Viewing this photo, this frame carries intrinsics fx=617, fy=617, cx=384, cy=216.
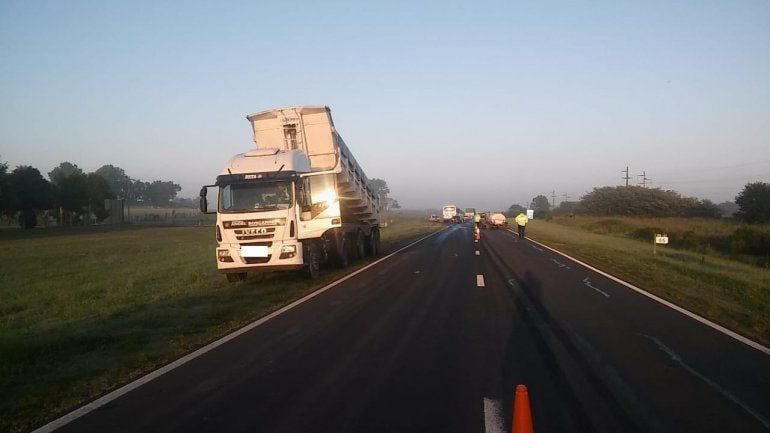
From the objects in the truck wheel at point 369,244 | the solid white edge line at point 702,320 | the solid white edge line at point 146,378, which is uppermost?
the truck wheel at point 369,244

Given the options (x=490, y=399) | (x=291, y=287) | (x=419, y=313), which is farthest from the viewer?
(x=291, y=287)

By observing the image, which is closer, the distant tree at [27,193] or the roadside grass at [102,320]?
the roadside grass at [102,320]

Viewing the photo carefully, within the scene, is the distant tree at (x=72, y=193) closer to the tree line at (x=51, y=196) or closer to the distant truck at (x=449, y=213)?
the tree line at (x=51, y=196)

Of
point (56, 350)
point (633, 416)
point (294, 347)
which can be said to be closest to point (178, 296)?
point (56, 350)

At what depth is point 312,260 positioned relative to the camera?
1680 cm

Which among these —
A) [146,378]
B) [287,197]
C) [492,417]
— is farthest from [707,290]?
[146,378]

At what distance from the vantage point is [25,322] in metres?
11.6

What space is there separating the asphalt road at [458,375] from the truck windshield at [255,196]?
3846mm

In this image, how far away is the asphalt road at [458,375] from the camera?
5633 millimetres

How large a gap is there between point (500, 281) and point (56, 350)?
1066 cm

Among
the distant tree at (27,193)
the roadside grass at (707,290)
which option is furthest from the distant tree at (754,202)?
the distant tree at (27,193)

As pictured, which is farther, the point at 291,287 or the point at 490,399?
the point at 291,287

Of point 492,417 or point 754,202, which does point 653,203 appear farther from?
point 492,417

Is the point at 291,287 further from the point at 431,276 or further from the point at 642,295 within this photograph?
the point at 642,295
